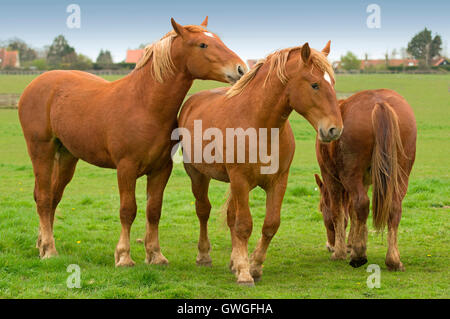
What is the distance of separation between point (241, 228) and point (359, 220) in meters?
1.47

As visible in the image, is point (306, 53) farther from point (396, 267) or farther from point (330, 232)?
point (330, 232)

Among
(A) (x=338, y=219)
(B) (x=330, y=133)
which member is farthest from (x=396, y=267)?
(B) (x=330, y=133)

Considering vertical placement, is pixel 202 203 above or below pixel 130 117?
below

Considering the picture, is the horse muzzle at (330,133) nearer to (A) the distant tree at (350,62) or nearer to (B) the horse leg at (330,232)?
(B) the horse leg at (330,232)

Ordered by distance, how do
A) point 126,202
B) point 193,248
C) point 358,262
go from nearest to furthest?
point 126,202 < point 358,262 < point 193,248

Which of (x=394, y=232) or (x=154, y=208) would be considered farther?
(x=154, y=208)

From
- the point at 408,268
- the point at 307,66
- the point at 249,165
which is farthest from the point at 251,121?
the point at 408,268

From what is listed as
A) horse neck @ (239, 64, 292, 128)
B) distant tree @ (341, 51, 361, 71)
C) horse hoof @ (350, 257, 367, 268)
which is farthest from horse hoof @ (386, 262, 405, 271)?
distant tree @ (341, 51, 361, 71)

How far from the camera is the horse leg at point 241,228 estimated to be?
560cm

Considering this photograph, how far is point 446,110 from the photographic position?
3158 cm

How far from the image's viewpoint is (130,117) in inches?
241

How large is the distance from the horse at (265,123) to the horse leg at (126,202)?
830mm

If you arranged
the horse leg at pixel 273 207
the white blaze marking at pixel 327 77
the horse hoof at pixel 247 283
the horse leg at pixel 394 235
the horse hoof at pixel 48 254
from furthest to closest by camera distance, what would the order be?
the horse hoof at pixel 48 254, the horse leg at pixel 394 235, the horse leg at pixel 273 207, the horse hoof at pixel 247 283, the white blaze marking at pixel 327 77

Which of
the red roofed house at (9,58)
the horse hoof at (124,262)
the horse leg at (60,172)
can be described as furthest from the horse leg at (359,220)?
the red roofed house at (9,58)
